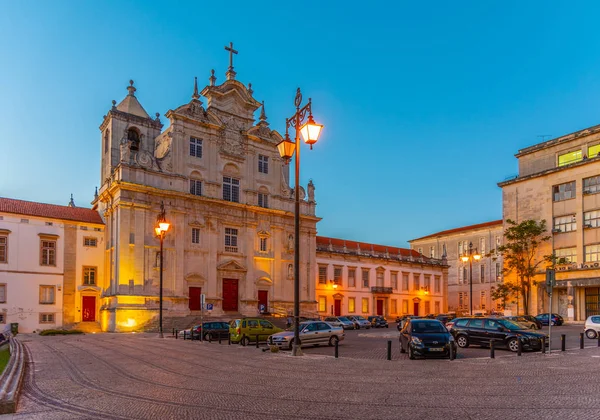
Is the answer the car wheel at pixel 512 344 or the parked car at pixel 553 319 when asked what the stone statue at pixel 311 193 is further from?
the car wheel at pixel 512 344

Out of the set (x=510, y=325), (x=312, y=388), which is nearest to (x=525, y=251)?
(x=510, y=325)

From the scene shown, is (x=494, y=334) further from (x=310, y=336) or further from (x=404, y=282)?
(x=404, y=282)

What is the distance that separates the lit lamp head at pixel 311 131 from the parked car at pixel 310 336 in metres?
9.06

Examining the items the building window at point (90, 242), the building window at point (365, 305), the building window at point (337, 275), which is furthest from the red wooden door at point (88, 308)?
the building window at point (365, 305)

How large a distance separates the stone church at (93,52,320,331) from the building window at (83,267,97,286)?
4.19 ft

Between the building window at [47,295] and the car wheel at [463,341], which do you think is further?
the building window at [47,295]

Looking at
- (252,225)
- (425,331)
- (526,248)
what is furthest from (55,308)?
(526,248)

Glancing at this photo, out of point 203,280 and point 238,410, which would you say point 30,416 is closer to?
point 238,410

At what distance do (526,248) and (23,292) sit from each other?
45.4 meters

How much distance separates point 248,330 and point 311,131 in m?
12.2

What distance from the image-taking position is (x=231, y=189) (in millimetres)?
49969

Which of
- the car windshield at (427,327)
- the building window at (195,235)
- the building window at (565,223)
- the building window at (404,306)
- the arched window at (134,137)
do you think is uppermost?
the arched window at (134,137)

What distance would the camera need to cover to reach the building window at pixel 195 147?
1890 inches

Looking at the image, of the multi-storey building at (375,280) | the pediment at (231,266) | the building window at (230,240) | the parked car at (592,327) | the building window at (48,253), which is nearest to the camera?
the parked car at (592,327)
